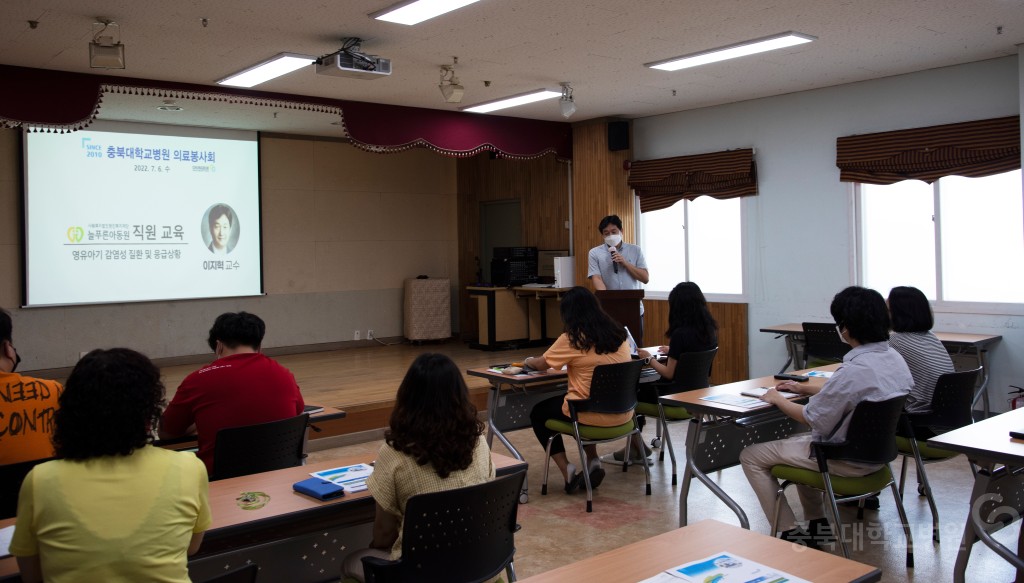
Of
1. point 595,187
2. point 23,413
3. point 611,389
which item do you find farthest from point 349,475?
point 595,187

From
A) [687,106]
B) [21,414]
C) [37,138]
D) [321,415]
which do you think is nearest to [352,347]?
[37,138]

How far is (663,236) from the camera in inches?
350

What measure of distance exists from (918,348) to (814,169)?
11.7 feet

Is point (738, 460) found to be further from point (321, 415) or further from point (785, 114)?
point (785, 114)

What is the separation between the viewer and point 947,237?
22.0ft

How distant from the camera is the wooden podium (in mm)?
6684

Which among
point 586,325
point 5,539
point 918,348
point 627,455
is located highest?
point 586,325

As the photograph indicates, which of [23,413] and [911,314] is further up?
[911,314]

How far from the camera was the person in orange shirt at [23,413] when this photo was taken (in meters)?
2.63

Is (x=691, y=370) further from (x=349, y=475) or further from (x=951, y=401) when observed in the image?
(x=349, y=475)

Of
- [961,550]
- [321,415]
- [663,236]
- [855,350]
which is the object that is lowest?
[961,550]

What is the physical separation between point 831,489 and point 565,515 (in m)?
1.58

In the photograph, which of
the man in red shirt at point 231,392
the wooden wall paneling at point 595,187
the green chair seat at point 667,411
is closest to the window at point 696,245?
the wooden wall paneling at point 595,187

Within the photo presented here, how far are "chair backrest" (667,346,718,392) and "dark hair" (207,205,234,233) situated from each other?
20.9 feet
